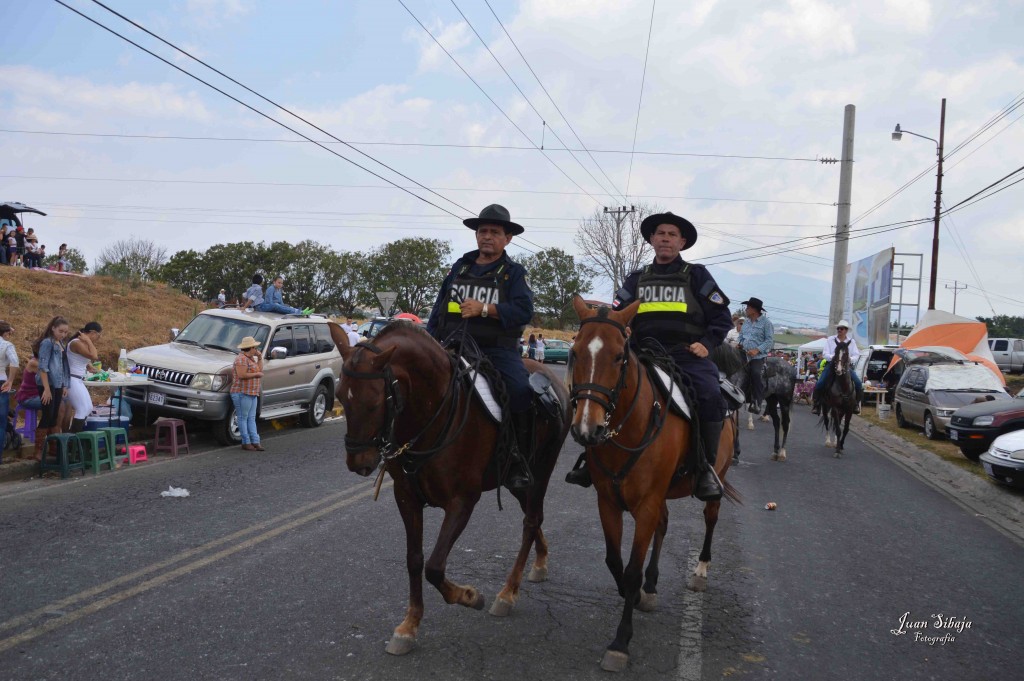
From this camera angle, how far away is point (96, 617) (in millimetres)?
4719

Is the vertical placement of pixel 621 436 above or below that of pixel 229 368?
above

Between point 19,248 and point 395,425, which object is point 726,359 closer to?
point 395,425

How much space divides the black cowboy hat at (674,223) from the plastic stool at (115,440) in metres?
8.30

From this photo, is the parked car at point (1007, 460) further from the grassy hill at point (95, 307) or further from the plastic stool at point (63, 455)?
the grassy hill at point (95, 307)

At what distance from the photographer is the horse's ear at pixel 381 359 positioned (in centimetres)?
400

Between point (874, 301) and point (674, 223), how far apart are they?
3759 cm

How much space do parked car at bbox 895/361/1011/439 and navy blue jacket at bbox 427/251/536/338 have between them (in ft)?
42.2

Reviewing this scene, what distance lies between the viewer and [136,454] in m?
10.9

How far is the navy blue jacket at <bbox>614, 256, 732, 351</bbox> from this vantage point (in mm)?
Answer: 5406

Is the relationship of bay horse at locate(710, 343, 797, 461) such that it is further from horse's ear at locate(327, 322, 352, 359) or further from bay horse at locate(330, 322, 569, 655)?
horse's ear at locate(327, 322, 352, 359)

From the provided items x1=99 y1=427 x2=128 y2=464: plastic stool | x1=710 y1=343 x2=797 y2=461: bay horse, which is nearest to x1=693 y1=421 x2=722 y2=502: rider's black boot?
x1=710 y1=343 x2=797 y2=461: bay horse

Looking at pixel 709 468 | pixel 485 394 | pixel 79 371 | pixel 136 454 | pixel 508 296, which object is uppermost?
pixel 508 296

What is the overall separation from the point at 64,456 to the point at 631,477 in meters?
8.32

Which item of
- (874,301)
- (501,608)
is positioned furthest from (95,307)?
(874,301)
